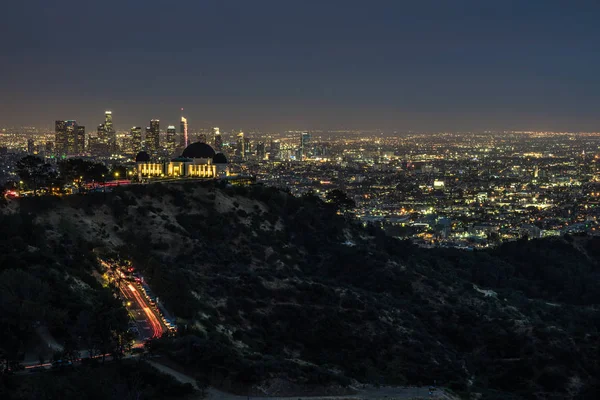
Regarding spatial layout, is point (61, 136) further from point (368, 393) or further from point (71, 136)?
point (368, 393)

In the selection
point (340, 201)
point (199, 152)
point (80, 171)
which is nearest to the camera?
point (80, 171)

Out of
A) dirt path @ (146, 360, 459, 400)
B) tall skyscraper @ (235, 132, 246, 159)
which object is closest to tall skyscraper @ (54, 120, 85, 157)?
tall skyscraper @ (235, 132, 246, 159)

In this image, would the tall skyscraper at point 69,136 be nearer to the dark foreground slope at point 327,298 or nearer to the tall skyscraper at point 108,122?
the tall skyscraper at point 108,122

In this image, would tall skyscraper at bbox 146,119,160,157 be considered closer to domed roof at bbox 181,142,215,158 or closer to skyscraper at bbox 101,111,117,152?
skyscraper at bbox 101,111,117,152

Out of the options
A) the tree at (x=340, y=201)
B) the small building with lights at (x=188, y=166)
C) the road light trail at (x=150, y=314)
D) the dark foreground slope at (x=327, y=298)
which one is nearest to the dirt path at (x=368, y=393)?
the dark foreground slope at (x=327, y=298)

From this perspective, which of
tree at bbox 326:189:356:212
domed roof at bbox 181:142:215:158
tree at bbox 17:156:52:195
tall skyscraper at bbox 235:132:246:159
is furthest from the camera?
tall skyscraper at bbox 235:132:246:159

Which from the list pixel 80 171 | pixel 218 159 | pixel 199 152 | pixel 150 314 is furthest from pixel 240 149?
pixel 150 314

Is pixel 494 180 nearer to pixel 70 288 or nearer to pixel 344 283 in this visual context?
pixel 344 283

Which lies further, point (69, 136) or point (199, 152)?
point (69, 136)
